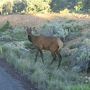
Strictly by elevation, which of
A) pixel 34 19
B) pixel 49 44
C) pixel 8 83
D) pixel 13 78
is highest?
pixel 8 83

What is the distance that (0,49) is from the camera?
1844cm

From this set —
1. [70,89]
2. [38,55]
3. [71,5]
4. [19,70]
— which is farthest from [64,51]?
[71,5]

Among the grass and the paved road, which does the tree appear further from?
the paved road

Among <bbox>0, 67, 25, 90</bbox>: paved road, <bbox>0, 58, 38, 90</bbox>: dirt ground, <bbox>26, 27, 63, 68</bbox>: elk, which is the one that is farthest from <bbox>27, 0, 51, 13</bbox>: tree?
<bbox>0, 67, 25, 90</bbox>: paved road

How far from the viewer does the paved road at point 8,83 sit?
11.3m

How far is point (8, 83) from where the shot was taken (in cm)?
1190

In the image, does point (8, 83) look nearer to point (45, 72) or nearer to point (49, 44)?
point (45, 72)

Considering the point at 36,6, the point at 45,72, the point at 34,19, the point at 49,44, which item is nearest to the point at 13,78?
the point at 45,72

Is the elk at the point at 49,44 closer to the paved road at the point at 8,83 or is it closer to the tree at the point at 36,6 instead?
the paved road at the point at 8,83

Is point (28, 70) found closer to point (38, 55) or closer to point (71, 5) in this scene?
point (38, 55)

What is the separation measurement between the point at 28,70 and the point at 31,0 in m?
35.8

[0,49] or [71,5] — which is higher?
[0,49]

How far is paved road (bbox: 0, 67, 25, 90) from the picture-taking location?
11.3 m

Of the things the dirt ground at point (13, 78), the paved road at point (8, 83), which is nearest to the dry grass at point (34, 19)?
the dirt ground at point (13, 78)
